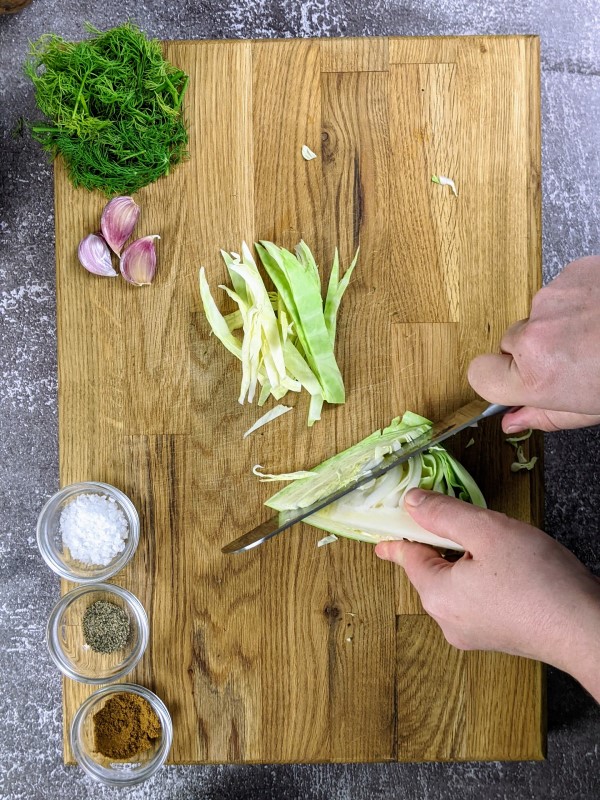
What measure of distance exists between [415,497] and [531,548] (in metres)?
0.26


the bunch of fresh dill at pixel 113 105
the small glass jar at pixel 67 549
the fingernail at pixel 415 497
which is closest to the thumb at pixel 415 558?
the fingernail at pixel 415 497

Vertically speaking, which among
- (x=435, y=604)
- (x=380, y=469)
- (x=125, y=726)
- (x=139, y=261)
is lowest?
(x=125, y=726)

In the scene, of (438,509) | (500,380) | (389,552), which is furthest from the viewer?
(389,552)

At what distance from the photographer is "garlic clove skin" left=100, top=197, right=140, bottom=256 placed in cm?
148

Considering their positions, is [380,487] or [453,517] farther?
[380,487]

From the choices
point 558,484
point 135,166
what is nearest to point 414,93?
point 135,166

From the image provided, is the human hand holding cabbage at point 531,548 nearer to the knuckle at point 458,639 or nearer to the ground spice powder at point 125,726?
the knuckle at point 458,639

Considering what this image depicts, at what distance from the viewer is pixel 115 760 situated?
154 centimetres

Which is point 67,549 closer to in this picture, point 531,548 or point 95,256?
point 95,256

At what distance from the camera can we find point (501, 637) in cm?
129

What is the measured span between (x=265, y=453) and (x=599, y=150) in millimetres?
1372

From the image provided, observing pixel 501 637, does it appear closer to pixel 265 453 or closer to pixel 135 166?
pixel 265 453

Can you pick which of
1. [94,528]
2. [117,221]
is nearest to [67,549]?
[94,528]

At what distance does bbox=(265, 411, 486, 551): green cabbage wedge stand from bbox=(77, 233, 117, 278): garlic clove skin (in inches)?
25.1
